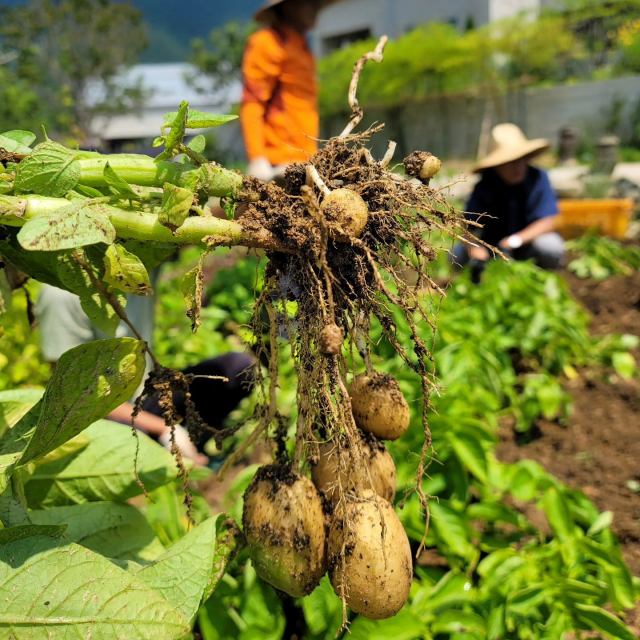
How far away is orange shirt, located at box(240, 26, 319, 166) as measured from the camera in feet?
9.89

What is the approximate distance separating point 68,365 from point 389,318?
65cm

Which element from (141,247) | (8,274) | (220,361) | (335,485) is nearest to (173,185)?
(141,247)

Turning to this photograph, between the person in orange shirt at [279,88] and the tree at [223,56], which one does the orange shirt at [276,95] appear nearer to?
the person in orange shirt at [279,88]

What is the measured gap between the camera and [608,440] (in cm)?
285

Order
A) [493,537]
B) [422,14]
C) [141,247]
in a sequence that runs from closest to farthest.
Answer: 1. [141,247]
2. [493,537]
3. [422,14]

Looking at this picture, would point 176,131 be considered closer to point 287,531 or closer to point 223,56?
point 287,531

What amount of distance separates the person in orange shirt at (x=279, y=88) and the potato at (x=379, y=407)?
1890 mm

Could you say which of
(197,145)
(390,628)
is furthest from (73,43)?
(390,628)

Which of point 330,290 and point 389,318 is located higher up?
point 330,290

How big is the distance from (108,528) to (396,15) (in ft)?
90.3

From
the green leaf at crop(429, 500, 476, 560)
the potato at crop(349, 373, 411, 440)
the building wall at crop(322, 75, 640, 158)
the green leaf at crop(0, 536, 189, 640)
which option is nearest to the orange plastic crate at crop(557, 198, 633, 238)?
the green leaf at crop(429, 500, 476, 560)

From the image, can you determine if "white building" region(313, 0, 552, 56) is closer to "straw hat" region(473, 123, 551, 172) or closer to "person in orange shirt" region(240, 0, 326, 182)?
"straw hat" region(473, 123, 551, 172)

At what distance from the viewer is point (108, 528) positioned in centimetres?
138

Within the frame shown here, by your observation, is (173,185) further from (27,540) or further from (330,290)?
(27,540)
